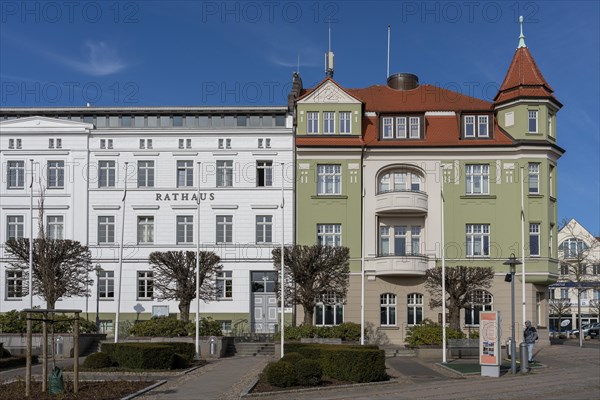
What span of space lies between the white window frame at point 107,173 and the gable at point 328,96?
12209mm

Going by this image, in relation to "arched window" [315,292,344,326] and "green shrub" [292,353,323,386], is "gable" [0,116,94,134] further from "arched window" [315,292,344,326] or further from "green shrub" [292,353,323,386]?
"green shrub" [292,353,323,386]

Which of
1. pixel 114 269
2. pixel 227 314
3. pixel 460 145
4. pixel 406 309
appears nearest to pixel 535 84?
pixel 460 145

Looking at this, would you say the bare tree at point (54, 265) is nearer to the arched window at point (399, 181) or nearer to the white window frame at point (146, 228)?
the white window frame at point (146, 228)

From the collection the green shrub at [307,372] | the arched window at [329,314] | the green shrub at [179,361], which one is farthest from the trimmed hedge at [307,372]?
the arched window at [329,314]

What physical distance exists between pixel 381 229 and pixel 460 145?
6565mm

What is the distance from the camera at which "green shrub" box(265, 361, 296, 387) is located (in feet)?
73.3

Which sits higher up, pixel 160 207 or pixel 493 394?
pixel 160 207

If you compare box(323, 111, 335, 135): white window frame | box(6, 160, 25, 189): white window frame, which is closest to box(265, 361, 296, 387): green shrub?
box(323, 111, 335, 135): white window frame

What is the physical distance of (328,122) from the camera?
4569cm

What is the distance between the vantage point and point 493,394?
2134cm

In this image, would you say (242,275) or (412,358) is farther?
(242,275)

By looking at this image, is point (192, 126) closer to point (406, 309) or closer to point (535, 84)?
point (406, 309)

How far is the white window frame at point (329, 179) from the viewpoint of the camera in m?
45.2

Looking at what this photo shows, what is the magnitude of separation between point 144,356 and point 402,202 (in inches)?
807
